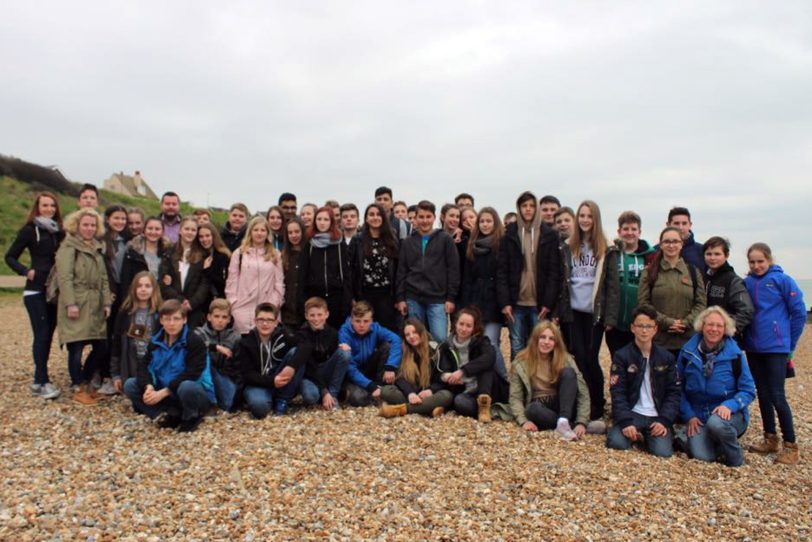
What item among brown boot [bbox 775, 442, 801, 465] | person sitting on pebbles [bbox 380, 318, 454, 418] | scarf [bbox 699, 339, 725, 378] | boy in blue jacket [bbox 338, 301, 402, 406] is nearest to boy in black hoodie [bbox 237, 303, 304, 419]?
boy in blue jacket [bbox 338, 301, 402, 406]

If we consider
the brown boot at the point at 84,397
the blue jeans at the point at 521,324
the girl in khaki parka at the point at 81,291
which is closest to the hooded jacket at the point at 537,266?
the blue jeans at the point at 521,324

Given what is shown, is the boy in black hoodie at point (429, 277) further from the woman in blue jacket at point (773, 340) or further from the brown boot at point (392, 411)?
the woman in blue jacket at point (773, 340)

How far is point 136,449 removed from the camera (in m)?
5.10

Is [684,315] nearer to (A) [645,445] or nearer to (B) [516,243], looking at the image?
(A) [645,445]

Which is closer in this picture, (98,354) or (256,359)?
(256,359)

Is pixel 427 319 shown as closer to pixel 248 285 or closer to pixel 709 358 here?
pixel 248 285

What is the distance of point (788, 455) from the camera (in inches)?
223

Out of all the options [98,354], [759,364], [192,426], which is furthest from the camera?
[98,354]

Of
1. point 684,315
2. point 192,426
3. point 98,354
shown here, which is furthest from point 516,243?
point 98,354

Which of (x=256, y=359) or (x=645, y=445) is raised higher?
(x=256, y=359)

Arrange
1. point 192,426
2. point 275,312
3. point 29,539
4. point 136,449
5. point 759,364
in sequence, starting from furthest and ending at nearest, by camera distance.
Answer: point 275,312, point 759,364, point 192,426, point 136,449, point 29,539

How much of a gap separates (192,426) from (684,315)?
205 inches

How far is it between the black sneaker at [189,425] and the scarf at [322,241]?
245 centimetres

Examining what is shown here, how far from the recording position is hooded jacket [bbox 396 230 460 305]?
23.2 feet
